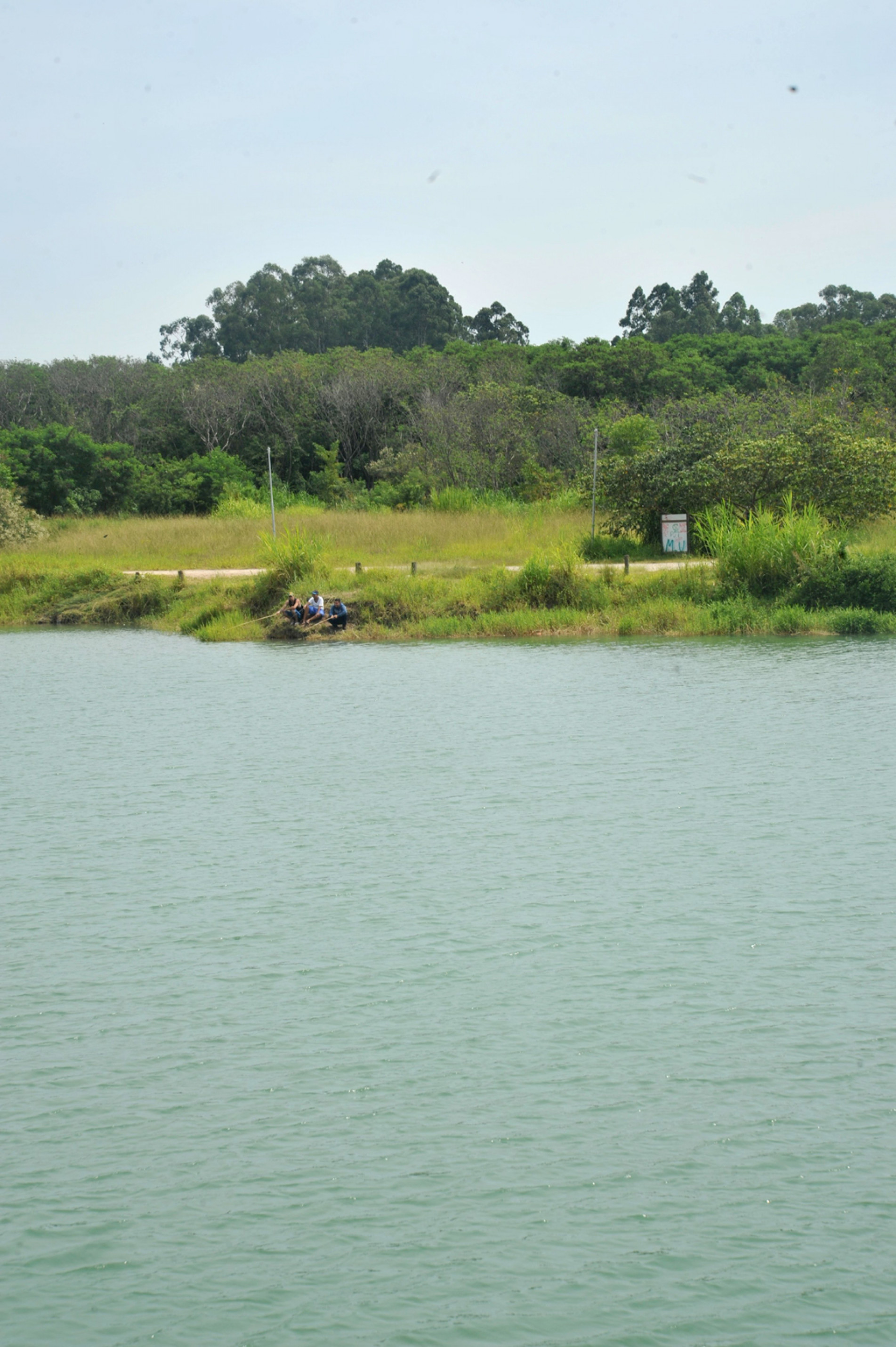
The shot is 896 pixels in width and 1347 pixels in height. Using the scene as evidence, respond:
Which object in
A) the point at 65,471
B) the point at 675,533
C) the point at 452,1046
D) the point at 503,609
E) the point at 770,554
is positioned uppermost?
the point at 65,471

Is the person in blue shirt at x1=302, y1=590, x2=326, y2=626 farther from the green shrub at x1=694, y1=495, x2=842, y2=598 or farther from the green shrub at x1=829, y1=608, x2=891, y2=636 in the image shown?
the green shrub at x1=829, y1=608, x2=891, y2=636

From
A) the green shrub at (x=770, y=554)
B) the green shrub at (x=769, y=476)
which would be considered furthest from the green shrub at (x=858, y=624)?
the green shrub at (x=769, y=476)

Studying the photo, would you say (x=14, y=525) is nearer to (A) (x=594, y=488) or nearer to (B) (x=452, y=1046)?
(A) (x=594, y=488)

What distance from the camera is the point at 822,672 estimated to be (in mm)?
23609

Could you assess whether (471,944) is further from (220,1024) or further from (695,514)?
(695,514)

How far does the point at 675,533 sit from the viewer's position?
35750 mm

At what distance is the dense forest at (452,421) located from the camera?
123 ft

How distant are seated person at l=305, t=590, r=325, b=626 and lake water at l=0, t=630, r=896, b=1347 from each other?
13.2 meters

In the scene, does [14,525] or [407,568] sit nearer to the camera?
[407,568]

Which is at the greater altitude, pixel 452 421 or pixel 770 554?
pixel 452 421

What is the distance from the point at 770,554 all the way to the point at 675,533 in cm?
567

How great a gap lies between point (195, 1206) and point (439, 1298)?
Result: 145cm

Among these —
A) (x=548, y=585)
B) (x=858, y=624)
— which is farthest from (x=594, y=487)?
(x=858, y=624)

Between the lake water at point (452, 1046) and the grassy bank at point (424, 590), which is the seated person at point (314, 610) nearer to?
the grassy bank at point (424, 590)
